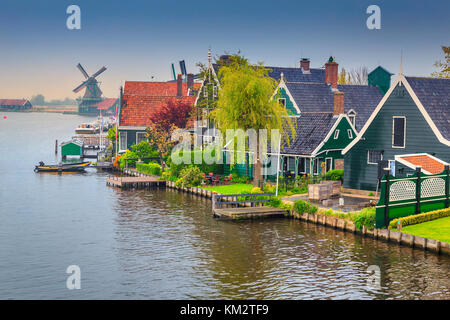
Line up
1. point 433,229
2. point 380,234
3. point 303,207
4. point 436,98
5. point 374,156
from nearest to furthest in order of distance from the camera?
point 433,229, point 380,234, point 303,207, point 436,98, point 374,156

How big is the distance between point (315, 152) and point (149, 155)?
28626 mm

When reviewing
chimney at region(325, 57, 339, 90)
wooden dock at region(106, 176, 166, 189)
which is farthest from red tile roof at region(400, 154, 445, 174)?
wooden dock at region(106, 176, 166, 189)

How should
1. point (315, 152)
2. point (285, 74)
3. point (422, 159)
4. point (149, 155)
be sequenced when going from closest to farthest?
1. point (422, 159)
2. point (315, 152)
3. point (285, 74)
4. point (149, 155)

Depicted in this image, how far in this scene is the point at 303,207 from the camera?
3984 cm

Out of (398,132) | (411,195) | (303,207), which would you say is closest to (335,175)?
(398,132)

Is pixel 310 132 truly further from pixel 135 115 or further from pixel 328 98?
pixel 135 115

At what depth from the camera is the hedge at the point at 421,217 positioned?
33094 millimetres

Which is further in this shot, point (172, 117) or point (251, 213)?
point (172, 117)

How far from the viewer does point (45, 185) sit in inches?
2419

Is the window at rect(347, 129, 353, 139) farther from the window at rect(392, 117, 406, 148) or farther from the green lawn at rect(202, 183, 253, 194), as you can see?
the green lawn at rect(202, 183, 253, 194)

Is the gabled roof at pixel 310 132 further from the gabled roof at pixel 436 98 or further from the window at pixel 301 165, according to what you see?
the gabled roof at pixel 436 98

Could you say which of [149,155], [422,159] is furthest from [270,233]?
[149,155]

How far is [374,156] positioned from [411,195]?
9327 mm
